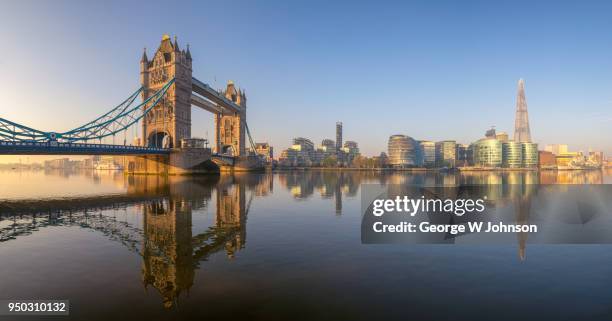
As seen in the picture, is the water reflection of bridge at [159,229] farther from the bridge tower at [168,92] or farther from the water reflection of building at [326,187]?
the bridge tower at [168,92]

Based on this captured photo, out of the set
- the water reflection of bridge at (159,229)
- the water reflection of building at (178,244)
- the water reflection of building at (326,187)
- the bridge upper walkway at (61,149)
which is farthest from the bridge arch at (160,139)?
the water reflection of building at (178,244)

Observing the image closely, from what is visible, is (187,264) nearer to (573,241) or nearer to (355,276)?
(355,276)

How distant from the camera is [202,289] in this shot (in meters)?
10.3

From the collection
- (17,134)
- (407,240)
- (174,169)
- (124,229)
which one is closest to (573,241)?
(407,240)

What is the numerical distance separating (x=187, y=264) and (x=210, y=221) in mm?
10223

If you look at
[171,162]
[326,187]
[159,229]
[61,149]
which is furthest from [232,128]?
[159,229]

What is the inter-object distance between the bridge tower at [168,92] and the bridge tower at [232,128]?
5113 centimetres

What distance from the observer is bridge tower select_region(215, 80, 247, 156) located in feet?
498

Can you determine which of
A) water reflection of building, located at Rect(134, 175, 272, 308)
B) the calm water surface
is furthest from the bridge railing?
the calm water surface

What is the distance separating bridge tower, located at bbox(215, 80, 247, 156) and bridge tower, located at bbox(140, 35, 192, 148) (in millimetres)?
51125

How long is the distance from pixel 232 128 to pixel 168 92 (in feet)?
203

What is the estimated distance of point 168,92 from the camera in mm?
95125

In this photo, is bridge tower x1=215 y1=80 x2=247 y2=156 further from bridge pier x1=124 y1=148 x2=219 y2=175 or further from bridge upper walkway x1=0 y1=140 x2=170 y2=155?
bridge upper walkway x1=0 y1=140 x2=170 y2=155

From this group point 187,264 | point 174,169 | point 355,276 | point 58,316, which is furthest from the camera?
point 174,169
